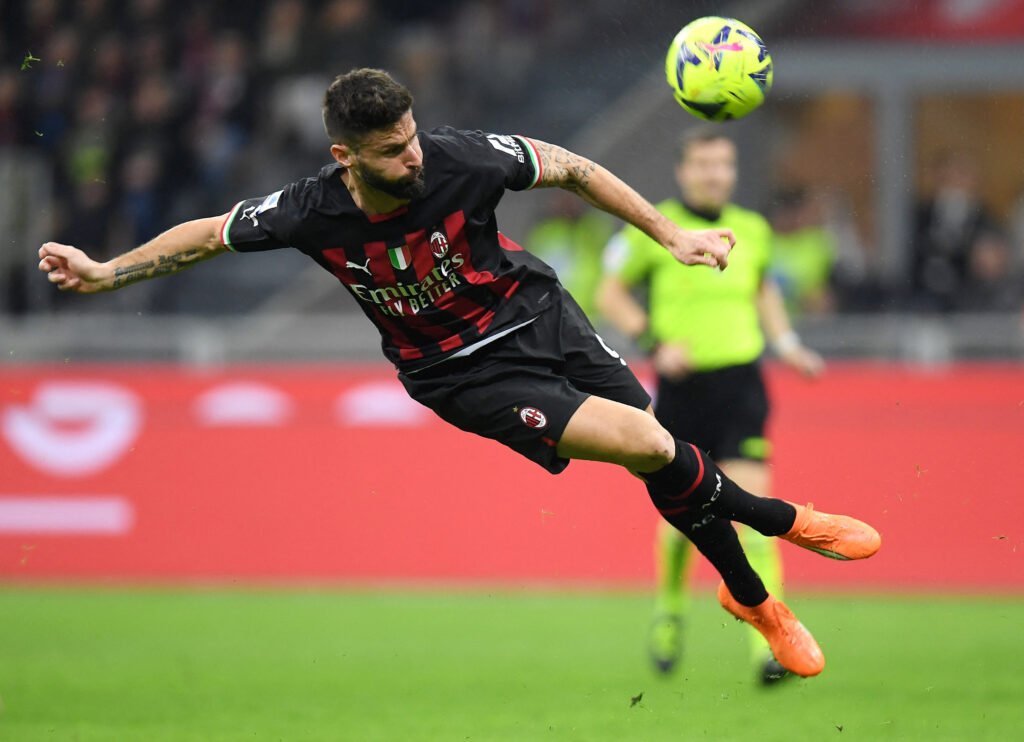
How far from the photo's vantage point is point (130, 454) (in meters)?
11.4

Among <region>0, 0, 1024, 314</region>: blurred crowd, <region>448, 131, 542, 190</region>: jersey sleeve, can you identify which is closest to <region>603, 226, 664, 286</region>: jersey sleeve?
<region>448, 131, 542, 190</region>: jersey sleeve

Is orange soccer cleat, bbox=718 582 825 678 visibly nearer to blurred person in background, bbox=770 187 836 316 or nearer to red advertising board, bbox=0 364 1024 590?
red advertising board, bbox=0 364 1024 590

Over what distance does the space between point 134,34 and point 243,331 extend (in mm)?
3638

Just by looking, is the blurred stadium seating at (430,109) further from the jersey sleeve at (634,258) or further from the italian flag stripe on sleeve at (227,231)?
the italian flag stripe on sleeve at (227,231)

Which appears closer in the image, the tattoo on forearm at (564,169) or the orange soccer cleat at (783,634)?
the tattoo on forearm at (564,169)

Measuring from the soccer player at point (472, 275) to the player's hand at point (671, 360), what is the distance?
152cm

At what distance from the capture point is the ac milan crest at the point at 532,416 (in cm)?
576

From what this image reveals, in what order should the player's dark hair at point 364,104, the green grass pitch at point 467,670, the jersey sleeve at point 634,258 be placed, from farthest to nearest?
the jersey sleeve at point 634,258 < the green grass pitch at point 467,670 < the player's dark hair at point 364,104

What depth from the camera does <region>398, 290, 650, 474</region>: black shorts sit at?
19.0ft

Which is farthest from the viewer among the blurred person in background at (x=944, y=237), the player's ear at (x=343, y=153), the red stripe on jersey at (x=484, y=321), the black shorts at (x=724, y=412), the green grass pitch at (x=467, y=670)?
the blurred person in background at (x=944, y=237)

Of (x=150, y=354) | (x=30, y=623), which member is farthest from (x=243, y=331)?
(x=30, y=623)

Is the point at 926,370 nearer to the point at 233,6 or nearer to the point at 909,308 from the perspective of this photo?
the point at 909,308

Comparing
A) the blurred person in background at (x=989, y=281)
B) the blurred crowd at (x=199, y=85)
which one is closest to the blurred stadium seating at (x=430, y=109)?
the blurred crowd at (x=199, y=85)

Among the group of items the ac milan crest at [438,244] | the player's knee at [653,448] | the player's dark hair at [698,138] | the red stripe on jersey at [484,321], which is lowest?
the player's knee at [653,448]
